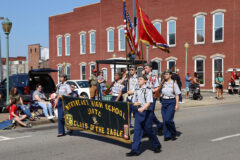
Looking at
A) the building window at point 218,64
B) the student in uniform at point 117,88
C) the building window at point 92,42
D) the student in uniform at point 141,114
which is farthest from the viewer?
the building window at point 92,42

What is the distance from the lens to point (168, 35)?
99.7 feet

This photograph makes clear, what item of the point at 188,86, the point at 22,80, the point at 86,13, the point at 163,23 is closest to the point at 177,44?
the point at 163,23

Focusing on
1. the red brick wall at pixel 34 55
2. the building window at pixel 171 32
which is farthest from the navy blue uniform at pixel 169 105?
the red brick wall at pixel 34 55

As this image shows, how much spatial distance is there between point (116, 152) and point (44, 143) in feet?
6.92

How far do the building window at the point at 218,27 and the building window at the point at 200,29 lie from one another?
1.07 meters

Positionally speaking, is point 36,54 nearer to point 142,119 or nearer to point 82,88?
point 82,88

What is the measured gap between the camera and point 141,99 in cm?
627

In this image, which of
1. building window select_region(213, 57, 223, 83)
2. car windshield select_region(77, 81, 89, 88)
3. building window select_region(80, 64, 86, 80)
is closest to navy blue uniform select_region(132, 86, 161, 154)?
car windshield select_region(77, 81, 89, 88)

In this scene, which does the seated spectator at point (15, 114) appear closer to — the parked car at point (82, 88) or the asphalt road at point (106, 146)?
the asphalt road at point (106, 146)

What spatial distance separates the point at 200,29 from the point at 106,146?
76.7ft

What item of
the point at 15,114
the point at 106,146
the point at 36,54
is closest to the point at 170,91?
the point at 106,146

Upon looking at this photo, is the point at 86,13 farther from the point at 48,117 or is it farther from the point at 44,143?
the point at 44,143

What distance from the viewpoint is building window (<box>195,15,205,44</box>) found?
28.0 m

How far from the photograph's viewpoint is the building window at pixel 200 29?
27953mm
